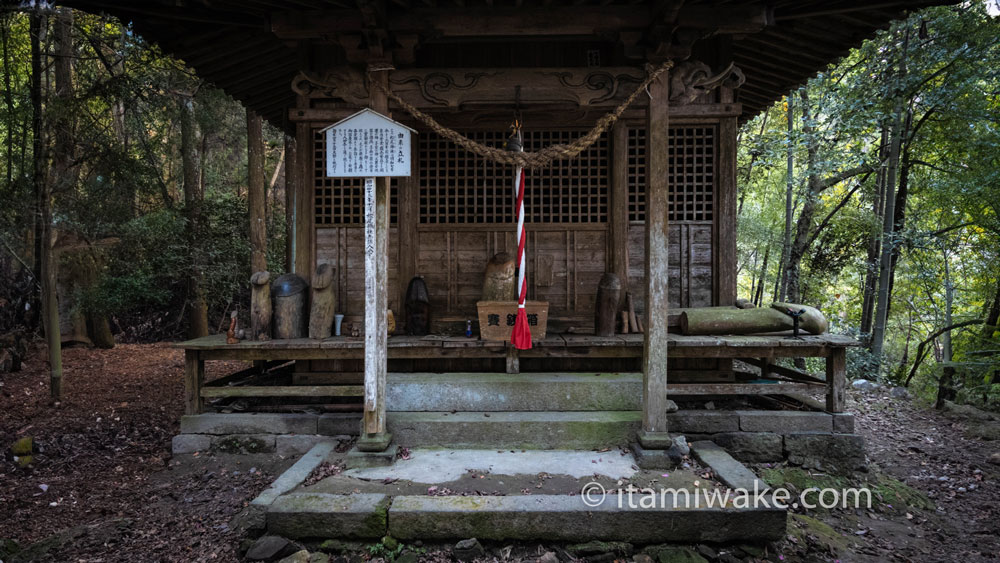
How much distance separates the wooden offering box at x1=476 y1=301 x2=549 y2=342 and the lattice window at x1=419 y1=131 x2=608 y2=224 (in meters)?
1.52

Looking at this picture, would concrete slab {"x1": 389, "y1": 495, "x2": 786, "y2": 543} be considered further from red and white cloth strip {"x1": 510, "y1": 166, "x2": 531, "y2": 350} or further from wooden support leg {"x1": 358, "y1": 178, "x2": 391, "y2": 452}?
red and white cloth strip {"x1": 510, "y1": 166, "x2": 531, "y2": 350}

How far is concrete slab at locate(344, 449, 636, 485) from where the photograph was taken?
4531 mm

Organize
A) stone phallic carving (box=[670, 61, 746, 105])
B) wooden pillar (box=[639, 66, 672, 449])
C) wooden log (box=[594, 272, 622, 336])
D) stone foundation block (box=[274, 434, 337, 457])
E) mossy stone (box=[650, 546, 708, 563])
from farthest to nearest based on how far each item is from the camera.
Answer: wooden log (box=[594, 272, 622, 336]), stone foundation block (box=[274, 434, 337, 457]), stone phallic carving (box=[670, 61, 746, 105]), wooden pillar (box=[639, 66, 672, 449]), mossy stone (box=[650, 546, 708, 563])

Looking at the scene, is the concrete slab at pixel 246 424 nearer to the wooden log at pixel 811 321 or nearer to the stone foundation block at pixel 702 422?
the stone foundation block at pixel 702 422

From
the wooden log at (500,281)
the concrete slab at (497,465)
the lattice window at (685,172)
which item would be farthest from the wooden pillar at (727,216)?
the concrete slab at (497,465)

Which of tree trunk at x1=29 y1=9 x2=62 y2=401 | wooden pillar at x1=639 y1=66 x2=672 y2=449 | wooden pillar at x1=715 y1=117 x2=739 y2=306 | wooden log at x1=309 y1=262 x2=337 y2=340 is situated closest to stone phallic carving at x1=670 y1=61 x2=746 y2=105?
wooden pillar at x1=639 y1=66 x2=672 y2=449

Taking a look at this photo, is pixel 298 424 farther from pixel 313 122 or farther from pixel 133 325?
pixel 133 325

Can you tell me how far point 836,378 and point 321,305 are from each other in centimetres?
645

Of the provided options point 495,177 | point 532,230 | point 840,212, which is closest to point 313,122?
point 495,177

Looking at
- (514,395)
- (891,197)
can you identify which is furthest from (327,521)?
(891,197)

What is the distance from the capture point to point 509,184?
23.3ft

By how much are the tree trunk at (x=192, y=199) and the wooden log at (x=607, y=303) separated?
934 centimetres

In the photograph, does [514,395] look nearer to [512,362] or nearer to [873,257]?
[512,362]

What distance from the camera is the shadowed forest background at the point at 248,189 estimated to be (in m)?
8.41
